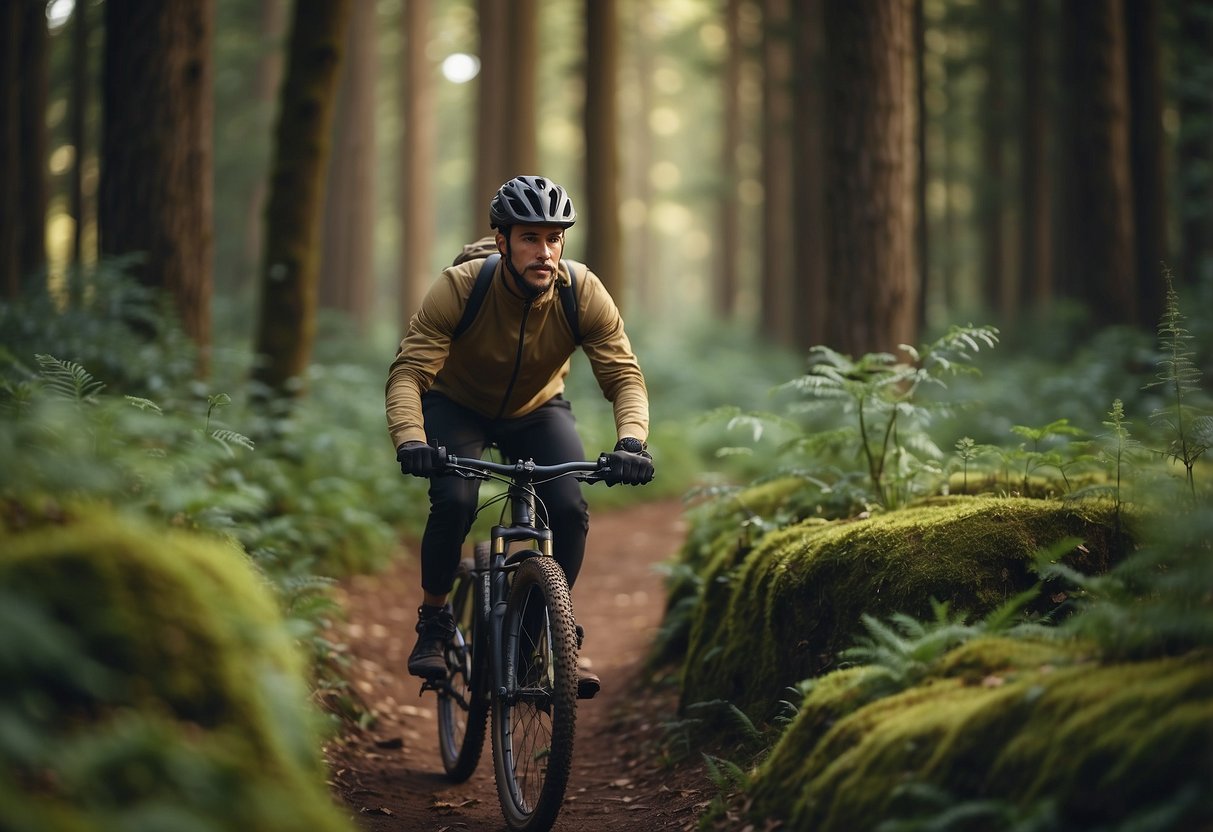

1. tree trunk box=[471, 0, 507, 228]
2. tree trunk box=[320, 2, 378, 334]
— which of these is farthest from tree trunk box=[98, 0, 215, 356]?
tree trunk box=[320, 2, 378, 334]

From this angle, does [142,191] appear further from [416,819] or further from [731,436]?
[731,436]

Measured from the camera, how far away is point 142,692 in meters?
2.79

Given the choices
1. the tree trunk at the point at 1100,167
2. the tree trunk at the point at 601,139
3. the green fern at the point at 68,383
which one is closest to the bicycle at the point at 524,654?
the green fern at the point at 68,383

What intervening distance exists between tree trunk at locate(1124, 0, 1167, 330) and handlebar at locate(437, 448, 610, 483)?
1508cm

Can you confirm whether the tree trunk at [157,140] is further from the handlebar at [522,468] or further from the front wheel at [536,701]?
the front wheel at [536,701]

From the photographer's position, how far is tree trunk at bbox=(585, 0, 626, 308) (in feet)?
58.0

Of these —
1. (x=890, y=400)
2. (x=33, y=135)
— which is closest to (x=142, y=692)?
(x=890, y=400)

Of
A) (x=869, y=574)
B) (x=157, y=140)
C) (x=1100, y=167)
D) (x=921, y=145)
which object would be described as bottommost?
(x=869, y=574)

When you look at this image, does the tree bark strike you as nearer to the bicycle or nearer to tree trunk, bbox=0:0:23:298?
tree trunk, bbox=0:0:23:298

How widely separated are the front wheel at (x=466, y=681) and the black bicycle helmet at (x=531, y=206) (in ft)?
5.72

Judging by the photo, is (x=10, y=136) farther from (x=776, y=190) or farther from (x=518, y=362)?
(x=776, y=190)

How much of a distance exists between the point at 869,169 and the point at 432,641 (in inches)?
203

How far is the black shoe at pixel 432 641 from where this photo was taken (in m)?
5.62

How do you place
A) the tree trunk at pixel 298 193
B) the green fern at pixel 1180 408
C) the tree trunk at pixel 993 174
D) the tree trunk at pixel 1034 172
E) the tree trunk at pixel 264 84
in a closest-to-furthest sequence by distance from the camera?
the green fern at pixel 1180 408, the tree trunk at pixel 298 193, the tree trunk at pixel 1034 172, the tree trunk at pixel 993 174, the tree trunk at pixel 264 84
